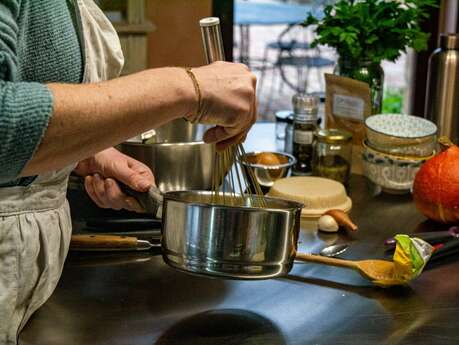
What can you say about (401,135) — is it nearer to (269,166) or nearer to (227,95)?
(269,166)

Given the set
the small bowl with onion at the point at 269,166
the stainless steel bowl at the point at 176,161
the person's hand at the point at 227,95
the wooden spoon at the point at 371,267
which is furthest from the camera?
the small bowl with onion at the point at 269,166

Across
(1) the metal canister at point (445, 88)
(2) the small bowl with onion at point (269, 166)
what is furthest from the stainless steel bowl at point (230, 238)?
(1) the metal canister at point (445, 88)

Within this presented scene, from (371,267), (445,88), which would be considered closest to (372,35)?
(445,88)

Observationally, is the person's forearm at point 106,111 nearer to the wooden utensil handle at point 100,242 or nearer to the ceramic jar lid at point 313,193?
the wooden utensil handle at point 100,242

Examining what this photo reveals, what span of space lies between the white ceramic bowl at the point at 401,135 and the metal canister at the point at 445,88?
12 centimetres

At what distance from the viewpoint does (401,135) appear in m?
1.45

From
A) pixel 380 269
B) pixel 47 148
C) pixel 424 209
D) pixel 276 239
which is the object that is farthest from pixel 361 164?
pixel 47 148

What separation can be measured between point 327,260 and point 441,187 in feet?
0.94

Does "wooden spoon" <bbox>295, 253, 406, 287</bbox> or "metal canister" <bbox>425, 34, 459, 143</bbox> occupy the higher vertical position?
"metal canister" <bbox>425, 34, 459, 143</bbox>

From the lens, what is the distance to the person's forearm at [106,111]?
76 centimetres

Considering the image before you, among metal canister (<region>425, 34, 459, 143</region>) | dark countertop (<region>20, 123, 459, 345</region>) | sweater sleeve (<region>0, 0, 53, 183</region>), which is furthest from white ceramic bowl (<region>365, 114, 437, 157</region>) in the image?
sweater sleeve (<region>0, 0, 53, 183</region>)

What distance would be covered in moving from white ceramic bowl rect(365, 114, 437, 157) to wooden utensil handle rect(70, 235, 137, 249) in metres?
0.52

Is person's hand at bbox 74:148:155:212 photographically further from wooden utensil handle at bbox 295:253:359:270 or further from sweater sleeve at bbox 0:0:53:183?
sweater sleeve at bbox 0:0:53:183

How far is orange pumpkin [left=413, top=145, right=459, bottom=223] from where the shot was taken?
1.25 metres
